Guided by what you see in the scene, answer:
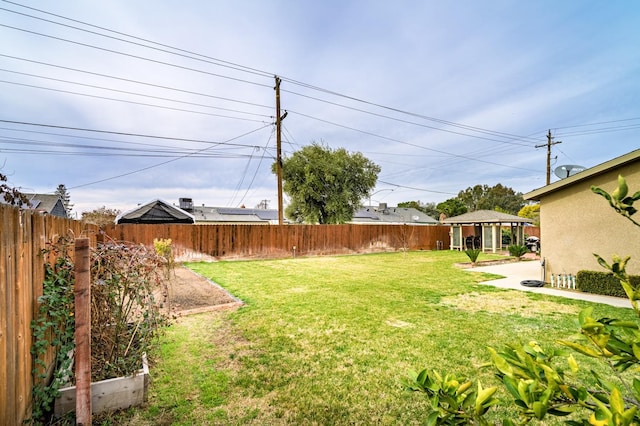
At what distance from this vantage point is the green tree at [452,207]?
142ft

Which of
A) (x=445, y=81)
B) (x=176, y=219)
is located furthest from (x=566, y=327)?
(x=176, y=219)

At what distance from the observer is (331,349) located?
3.73 meters

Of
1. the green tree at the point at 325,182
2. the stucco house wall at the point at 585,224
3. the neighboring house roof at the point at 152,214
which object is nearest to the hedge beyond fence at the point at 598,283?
the stucco house wall at the point at 585,224

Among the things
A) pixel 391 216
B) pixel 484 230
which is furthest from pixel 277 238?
pixel 391 216

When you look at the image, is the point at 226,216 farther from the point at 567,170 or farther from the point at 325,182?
the point at 567,170

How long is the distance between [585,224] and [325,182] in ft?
51.9

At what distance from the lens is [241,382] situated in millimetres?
2996

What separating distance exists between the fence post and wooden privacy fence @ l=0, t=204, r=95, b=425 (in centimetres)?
29

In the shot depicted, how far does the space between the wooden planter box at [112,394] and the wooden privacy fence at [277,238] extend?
33.0 ft

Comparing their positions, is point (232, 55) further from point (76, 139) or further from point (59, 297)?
point (59, 297)

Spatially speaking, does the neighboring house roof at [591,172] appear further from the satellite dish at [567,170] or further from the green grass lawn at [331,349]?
the green grass lawn at [331,349]

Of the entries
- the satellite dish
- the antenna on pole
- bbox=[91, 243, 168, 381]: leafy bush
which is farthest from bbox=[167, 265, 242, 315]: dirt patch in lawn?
the satellite dish

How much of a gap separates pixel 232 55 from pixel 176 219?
31.0ft

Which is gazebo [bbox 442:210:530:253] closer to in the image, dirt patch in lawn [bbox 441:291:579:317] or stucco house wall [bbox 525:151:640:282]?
stucco house wall [bbox 525:151:640:282]
